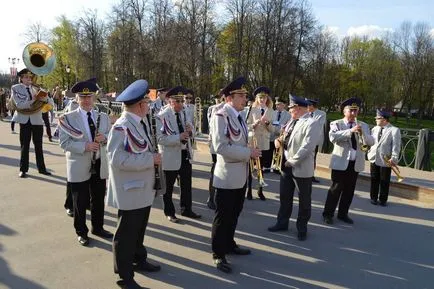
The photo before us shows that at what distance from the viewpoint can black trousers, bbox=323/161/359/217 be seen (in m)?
6.70

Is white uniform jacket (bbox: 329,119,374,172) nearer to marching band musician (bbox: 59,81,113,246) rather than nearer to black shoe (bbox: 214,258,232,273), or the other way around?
black shoe (bbox: 214,258,232,273)

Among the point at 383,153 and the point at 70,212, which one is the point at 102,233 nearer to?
the point at 70,212

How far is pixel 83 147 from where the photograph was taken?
531cm

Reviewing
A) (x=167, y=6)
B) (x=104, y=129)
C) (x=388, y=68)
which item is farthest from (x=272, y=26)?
(x=104, y=129)

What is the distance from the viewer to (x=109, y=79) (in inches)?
2219

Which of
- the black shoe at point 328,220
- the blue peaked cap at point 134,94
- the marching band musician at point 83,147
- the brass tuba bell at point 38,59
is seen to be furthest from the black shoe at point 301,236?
the brass tuba bell at point 38,59

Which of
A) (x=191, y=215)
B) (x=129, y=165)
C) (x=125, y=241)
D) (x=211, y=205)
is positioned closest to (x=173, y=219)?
(x=191, y=215)

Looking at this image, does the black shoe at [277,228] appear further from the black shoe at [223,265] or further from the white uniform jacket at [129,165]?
the white uniform jacket at [129,165]

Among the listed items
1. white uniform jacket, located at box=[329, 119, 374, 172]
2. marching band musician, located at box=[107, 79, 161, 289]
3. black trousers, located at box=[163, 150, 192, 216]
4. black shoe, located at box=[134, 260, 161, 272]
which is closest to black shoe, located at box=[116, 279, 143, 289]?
marching band musician, located at box=[107, 79, 161, 289]

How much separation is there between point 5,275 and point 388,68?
62.5 m

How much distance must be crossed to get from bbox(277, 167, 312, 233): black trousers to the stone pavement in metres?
0.22

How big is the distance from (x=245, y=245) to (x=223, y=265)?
89 centimetres

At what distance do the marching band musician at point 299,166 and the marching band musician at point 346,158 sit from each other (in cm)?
88

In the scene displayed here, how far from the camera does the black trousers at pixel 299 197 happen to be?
5926 mm
